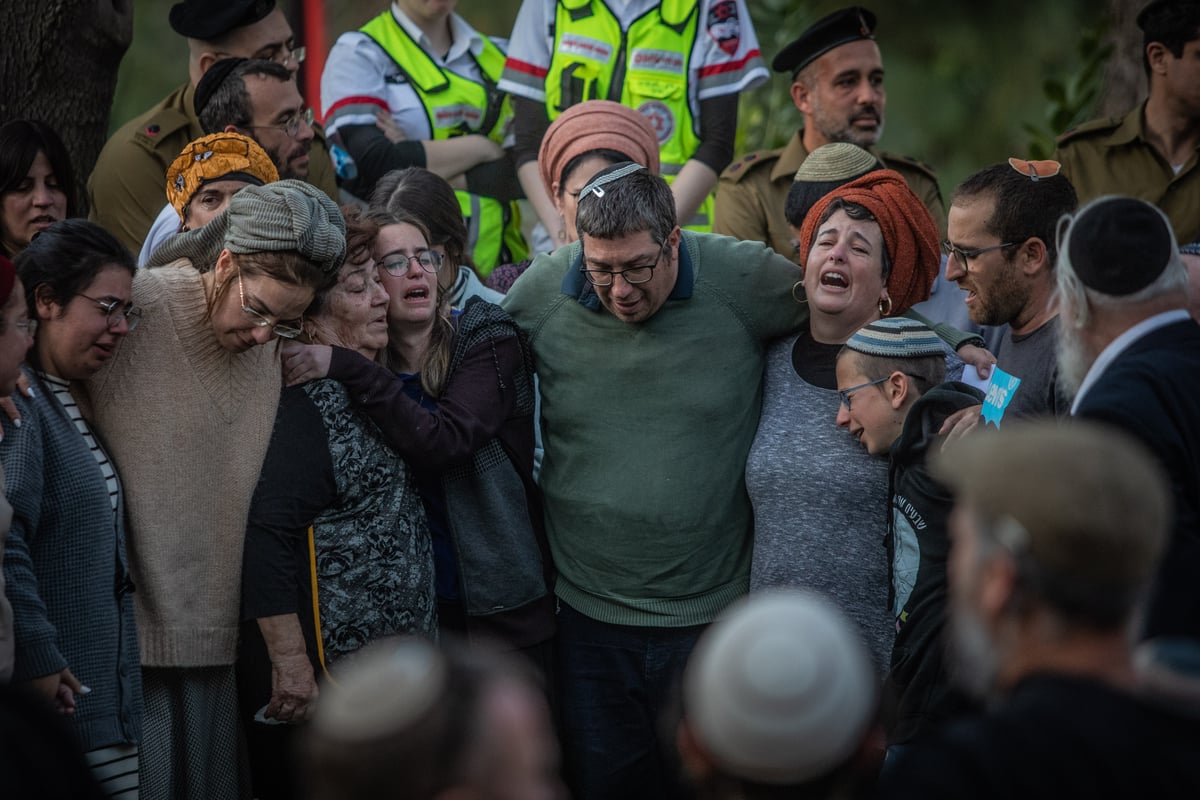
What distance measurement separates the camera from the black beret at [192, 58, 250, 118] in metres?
4.55

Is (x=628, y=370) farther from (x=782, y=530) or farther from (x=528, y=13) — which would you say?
(x=528, y=13)

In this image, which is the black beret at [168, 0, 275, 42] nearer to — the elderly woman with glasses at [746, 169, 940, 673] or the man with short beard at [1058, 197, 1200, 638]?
the elderly woman with glasses at [746, 169, 940, 673]

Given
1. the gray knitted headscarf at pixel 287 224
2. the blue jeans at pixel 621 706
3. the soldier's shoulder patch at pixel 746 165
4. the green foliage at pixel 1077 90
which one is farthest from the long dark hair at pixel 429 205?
the green foliage at pixel 1077 90

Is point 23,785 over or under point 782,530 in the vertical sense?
over

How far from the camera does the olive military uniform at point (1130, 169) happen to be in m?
5.22

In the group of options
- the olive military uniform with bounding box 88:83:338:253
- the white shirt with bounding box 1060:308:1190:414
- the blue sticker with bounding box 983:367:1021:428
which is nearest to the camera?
the white shirt with bounding box 1060:308:1190:414

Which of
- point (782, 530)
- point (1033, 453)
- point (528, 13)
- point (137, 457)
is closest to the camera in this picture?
point (1033, 453)

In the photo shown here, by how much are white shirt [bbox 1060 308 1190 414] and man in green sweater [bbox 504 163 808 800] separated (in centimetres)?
127

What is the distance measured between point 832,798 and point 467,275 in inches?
100

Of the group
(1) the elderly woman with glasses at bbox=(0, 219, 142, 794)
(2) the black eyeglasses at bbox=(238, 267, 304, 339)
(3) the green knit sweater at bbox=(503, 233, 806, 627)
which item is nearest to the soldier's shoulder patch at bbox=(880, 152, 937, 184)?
(3) the green knit sweater at bbox=(503, 233, 806, 627)

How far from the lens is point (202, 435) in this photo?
3512mm

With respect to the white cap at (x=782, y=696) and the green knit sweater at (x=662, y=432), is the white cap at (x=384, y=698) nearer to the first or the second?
the white cap at (x=782, y=696)

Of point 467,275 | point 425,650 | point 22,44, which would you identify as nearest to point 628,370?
point 467,275

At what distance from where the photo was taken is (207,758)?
11.7ft
